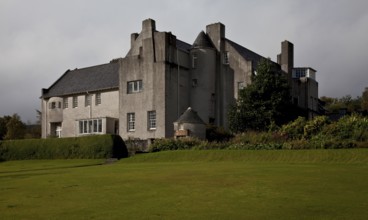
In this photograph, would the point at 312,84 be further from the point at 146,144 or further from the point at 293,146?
the point at 293,146

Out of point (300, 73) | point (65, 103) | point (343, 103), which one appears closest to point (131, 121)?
point (65, 103)

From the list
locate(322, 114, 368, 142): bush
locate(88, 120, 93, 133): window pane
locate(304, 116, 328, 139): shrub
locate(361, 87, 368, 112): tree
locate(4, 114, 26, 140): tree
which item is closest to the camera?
locate(322, 114, 368, 142): bush

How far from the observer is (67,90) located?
6569 cm

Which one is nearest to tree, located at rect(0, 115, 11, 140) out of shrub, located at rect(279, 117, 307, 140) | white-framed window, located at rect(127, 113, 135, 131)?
white-framed window, located at rect(127, 113, 135, 131)

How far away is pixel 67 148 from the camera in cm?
4400

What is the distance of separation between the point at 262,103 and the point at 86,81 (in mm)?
26129

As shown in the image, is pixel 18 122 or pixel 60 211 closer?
pixel 60 211

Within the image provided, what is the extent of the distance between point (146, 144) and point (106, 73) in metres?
19.4

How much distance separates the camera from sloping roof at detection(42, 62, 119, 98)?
6150 cm

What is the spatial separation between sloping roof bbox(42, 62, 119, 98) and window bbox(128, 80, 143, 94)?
13.4 feet

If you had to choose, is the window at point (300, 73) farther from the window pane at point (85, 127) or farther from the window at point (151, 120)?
the window pane at point (85, 127)

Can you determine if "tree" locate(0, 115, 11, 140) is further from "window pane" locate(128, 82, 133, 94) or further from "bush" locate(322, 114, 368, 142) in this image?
"bush" locate(322, 114, 368, 142)

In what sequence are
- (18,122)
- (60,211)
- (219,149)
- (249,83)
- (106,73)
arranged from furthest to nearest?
(18,122) < (106,73) < (249,83) < (219,149) < (60,211)

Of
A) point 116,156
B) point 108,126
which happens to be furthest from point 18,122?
point 116,156
